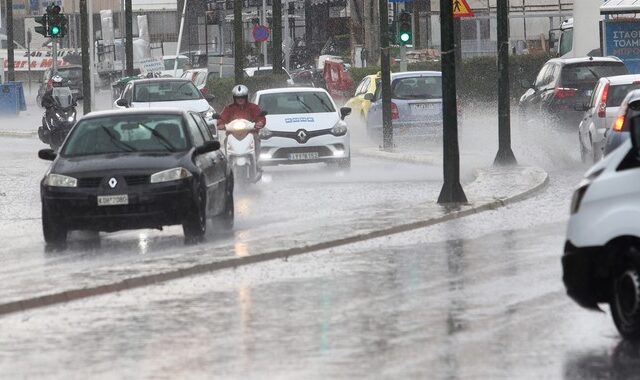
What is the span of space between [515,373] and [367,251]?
7799 millimetres

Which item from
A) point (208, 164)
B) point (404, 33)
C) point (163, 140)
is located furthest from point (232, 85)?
point (163, 140)

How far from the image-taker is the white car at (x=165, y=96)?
41.5 m

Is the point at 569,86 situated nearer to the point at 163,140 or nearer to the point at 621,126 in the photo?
the point at 621,126

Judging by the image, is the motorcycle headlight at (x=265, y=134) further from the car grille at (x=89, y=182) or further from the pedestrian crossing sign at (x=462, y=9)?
the car grille at (x=89, y=182)

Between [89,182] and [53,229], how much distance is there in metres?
0.61

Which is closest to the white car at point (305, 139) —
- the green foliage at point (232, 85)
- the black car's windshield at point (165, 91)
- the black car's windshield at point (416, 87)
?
the black car's windshield at point (416, 87)

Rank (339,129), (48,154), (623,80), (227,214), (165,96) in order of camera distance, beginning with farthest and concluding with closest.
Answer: (165,96)
(339,129)
(623,80)
(227,214)
(48,154)

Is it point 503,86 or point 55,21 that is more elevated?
point 55,21

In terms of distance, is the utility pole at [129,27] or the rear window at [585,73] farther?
the utility pole at [129,27]

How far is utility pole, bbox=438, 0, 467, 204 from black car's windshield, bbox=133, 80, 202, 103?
19213 millimetres

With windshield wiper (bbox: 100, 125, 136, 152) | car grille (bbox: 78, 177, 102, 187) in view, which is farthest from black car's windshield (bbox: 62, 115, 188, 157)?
car grille (bbox: 78, 177, 102, 187)

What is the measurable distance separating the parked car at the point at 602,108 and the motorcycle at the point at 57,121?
15.6 metres

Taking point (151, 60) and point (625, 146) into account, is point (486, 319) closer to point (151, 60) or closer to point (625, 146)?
point (625, 146)

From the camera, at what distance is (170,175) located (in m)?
19.4
